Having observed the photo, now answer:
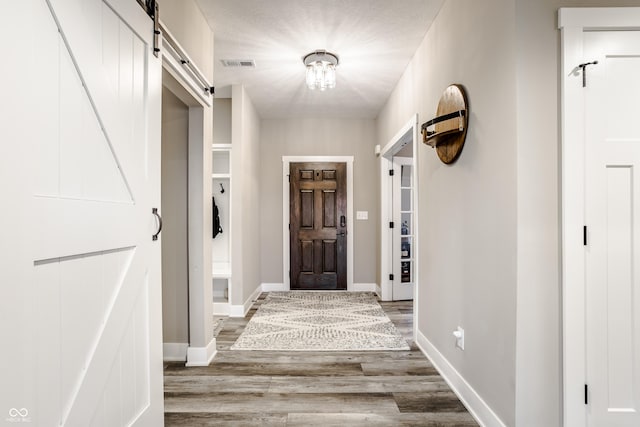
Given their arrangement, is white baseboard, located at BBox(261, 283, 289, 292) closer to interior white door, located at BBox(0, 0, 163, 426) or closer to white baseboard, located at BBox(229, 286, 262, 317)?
white baseboard, located at BBox(229, 286, 262, 317)

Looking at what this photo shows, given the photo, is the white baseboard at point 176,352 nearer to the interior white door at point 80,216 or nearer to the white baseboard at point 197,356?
the white baseboard at point 197,356

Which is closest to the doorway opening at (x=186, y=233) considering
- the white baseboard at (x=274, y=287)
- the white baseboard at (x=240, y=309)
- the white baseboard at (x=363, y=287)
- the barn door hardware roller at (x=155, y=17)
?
the barn door hardware roller at (x=155, y=17)

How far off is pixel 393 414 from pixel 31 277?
1.86 m

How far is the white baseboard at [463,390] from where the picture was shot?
1.83 metres

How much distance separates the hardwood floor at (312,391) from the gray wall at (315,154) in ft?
7.97

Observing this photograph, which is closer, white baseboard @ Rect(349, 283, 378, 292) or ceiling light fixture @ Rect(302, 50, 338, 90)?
ceiling light fixture @ Rect(302, 50, 338, 90)

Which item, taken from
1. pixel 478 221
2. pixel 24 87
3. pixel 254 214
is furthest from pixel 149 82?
pixel 254 214

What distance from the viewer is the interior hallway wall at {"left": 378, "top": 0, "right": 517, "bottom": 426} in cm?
167

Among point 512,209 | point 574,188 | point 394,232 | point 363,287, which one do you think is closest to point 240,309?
point 363,287

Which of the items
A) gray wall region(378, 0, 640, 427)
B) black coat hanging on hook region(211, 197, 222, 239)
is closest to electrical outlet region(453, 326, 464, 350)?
gray wall region(378, 0, 640, 427)

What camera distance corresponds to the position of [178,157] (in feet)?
9.02

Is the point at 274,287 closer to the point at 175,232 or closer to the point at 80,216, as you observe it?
the point at 175,232

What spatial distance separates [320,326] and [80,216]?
282cm

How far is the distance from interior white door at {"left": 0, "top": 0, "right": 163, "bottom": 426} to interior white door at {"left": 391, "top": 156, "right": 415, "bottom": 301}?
354 centimetres
